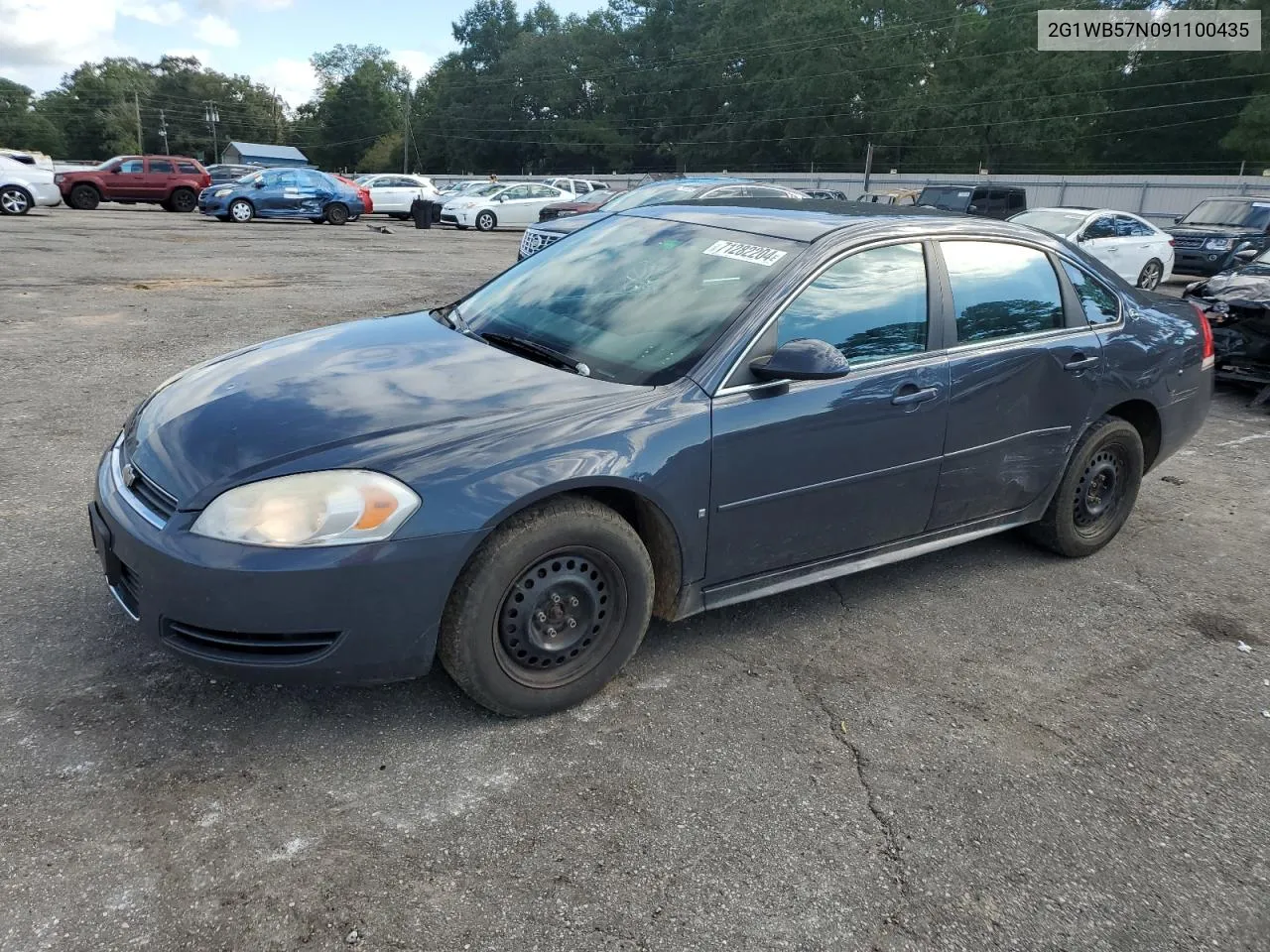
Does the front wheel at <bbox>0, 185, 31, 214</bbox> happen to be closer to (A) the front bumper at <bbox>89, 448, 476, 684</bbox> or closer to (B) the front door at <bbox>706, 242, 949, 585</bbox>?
(A) the front bumper at <bbox>89, 448, 476, 684</bbox>

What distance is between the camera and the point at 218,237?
1967cm

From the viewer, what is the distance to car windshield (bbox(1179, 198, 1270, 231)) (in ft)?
59.2

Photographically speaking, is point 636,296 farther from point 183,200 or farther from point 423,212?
point 183,200

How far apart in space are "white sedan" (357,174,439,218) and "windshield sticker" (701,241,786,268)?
2971 cm

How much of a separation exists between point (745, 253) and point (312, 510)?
75.6 inches

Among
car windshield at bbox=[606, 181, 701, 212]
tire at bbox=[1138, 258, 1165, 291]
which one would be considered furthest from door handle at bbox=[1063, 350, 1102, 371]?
tire at bbox=[1138, 258, 1165, 291]

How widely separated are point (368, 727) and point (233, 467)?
90 centimetres

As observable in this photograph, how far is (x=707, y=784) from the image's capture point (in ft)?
9.04

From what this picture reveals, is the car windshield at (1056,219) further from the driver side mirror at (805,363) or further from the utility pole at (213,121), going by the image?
the utility pole at (213,121)

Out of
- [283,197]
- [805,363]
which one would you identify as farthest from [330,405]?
[283,197]

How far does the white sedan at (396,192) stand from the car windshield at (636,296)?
2924 cm

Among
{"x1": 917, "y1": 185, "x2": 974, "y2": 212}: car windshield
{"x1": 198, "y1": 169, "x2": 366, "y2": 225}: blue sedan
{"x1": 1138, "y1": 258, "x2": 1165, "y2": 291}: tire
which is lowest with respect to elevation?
{"x1": 1138, "y1": 258, "x2": 1165, "y2": 291}: tire

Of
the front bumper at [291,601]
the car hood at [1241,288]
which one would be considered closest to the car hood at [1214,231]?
the car hood at [1241,288]

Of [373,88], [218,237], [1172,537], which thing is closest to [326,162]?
[373,88]
